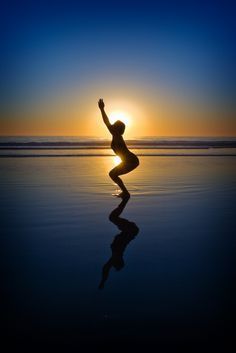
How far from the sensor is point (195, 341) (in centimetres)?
276

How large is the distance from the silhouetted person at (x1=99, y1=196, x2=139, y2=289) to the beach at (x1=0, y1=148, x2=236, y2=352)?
4 cm

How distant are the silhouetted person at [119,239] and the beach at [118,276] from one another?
0.14 feet

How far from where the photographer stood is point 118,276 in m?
4.01

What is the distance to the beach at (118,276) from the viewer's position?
2.86m

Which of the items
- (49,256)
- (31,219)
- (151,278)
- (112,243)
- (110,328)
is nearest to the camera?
(110,328)

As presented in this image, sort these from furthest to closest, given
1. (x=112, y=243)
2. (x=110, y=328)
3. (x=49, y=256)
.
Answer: (x=112, y=243)
(x=49, y=256)
(x=110, y=328)

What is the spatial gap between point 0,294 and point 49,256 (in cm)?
119

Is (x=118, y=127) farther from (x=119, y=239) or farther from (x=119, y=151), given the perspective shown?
(x=119, y=239)

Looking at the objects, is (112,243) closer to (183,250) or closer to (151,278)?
(183,250)

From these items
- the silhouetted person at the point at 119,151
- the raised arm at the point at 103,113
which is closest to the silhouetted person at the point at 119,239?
the silhouetted person at the point at 119,151

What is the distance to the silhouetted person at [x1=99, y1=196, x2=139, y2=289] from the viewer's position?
430cm

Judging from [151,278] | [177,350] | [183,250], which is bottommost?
[177,350]

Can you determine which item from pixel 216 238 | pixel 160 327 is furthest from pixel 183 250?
pixel 160 327

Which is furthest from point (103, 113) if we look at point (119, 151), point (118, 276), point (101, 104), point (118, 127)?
point (118, 276)
